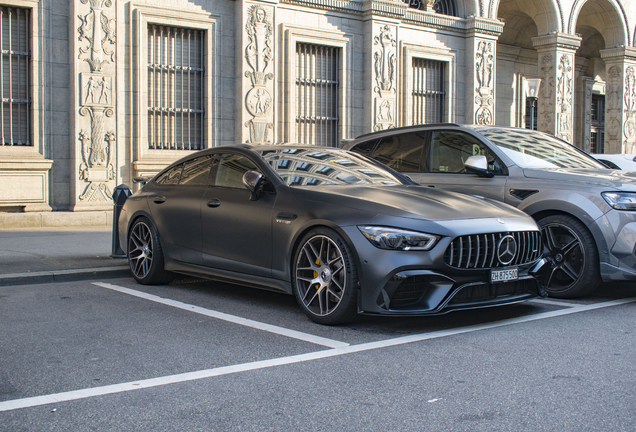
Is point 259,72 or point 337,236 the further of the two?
point 259,72

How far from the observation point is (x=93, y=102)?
1378 cm

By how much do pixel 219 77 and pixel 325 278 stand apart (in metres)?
11.1

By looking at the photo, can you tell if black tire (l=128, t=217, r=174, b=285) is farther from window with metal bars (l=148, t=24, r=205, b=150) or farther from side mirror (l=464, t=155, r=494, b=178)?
window with metal bars (l=148, t=24, r=205, b=150)

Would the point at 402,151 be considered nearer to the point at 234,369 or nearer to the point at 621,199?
the point at 621,199

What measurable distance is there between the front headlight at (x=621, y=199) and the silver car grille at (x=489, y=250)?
1346mm

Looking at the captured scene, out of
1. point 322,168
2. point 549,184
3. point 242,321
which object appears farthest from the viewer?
point 549,184

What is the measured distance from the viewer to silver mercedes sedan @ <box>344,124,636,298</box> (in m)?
6.73

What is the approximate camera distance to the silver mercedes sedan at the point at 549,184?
6.73 m

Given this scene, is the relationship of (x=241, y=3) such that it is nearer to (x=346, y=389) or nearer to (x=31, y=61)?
(x=31, y=61)

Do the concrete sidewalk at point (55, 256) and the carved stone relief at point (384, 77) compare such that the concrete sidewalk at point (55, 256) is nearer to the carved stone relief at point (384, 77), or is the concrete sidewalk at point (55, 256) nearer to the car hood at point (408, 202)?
the car hood at point (408, 202)

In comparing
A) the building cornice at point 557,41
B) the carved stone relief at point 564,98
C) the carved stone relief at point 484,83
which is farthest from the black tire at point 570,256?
the building cornice at point 557,41

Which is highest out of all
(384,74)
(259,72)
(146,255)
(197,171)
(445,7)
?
(445,7)

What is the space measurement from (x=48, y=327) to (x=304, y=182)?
7.97ft

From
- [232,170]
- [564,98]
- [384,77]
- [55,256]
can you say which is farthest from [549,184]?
[564,98]
